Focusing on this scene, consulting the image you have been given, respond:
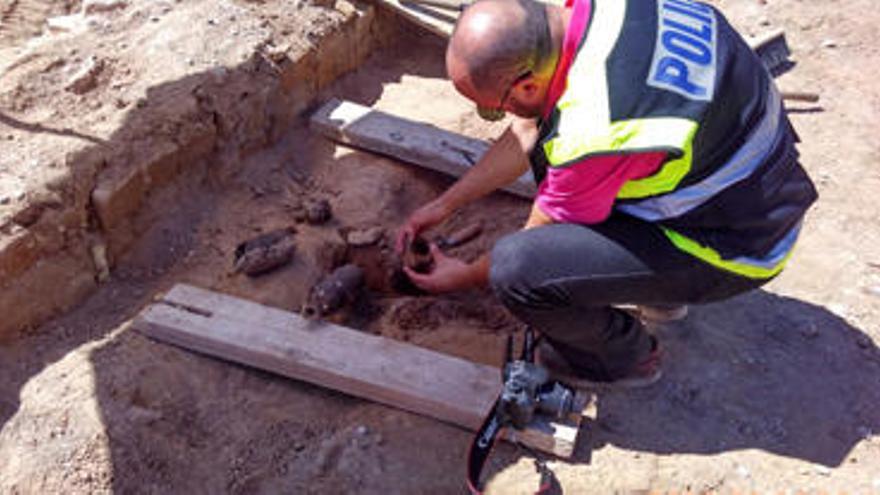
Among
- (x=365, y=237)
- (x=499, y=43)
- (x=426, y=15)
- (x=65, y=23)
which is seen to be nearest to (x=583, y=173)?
(x=499, y=43)

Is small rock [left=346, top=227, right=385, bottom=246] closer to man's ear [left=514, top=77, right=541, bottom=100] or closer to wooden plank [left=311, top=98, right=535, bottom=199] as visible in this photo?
wooden plank [left=311, top=98, right=535, bottom=199]

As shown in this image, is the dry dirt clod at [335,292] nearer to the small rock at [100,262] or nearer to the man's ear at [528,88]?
the small rock at [100,262]

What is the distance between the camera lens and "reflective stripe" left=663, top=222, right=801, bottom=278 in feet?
8.63

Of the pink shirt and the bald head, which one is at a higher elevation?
the bald head

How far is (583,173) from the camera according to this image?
2.37 metres

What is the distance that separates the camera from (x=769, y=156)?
8.58 ft

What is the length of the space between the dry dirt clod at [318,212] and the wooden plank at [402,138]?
50 centimetres

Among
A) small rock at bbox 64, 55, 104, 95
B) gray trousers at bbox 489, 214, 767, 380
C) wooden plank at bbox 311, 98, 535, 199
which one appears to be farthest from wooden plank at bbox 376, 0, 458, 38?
gray trousers at bbox 489, 214, 767, 380

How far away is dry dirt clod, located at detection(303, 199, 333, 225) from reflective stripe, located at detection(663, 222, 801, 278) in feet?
5.60

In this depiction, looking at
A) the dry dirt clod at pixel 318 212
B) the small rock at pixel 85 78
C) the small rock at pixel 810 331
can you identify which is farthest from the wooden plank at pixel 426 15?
the small rock at pixel 810 331

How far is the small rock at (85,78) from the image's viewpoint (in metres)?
3.91

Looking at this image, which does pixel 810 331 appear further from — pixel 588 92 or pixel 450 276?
pixel 588 92

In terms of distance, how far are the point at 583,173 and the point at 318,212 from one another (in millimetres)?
1724

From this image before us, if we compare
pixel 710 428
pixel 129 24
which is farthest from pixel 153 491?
pixel 129 24
